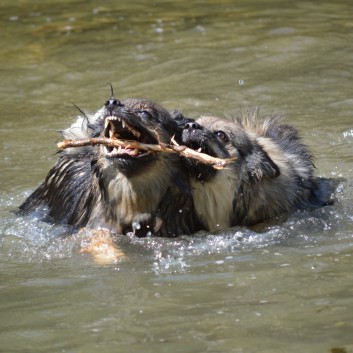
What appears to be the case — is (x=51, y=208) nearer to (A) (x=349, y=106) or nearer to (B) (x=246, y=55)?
(A) (x=349, y=106)

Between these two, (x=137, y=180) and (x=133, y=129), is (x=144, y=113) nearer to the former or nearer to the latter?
(x=133, y=129)

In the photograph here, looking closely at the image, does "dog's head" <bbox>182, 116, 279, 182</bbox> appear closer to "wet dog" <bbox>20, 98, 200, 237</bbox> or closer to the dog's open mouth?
"wet dog" <bbox>20, 98, 200, 237</bbox>

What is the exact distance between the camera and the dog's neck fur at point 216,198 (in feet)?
20.9

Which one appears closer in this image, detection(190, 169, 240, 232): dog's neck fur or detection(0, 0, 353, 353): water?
detection(0, 0, 353, 353): water

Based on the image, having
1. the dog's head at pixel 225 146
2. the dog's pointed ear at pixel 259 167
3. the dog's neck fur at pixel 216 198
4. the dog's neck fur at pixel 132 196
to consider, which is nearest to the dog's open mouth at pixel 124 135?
the dog's neck fur at pixel 132 196

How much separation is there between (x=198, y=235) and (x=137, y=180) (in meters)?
0.62

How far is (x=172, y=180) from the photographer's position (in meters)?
6.21

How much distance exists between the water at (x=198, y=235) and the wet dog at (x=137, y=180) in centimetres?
17

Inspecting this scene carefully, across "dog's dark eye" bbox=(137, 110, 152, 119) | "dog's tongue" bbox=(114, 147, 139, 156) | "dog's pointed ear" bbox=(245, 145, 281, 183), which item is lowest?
"dog's pointed ear" bbox=(245, 145, 281, 183)

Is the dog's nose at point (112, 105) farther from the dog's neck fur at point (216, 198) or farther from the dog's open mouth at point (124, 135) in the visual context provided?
the dog's neck fur at point (216, 198)

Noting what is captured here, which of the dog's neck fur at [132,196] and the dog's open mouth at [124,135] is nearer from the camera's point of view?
the dog's open mouth at [124,135]

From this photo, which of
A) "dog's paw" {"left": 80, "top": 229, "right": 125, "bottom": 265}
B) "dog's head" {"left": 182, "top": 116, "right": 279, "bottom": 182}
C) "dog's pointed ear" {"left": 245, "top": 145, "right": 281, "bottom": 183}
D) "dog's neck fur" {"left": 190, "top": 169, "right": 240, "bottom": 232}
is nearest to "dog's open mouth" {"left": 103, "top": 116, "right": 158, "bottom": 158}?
"dog's head" {"left": 182, "top": 116, "right": 279, "bottom": 182}

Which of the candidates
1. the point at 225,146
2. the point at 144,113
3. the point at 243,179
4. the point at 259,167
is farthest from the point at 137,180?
the point at 259,167

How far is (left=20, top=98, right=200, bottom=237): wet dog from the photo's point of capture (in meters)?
5.98
